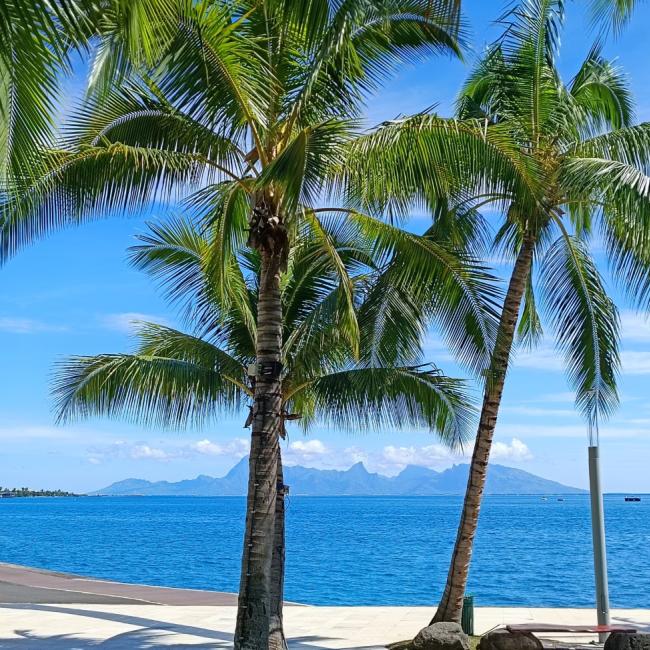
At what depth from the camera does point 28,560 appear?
59.5 m

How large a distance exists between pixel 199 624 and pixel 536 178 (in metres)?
9.15

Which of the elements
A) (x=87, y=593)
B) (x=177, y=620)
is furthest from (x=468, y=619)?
(x=87, y=593)

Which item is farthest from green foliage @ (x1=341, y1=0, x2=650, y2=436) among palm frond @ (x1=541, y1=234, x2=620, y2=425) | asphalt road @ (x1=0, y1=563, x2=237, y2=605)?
asphalt road @ (x1=0, y1=563, x2=237, y2=605)

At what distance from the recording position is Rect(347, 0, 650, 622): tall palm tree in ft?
32.1

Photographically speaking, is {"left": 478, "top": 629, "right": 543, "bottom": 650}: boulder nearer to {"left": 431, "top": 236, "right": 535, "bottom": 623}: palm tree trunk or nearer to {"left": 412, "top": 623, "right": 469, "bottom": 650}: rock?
{"left": 412, "top": 623, "right": 469, "bottom": 650}: rock

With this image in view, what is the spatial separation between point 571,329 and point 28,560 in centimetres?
5408

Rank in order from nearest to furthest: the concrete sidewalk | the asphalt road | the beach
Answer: the concrete sidewalk
the beach
the asphalt road

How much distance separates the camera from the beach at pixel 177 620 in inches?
508

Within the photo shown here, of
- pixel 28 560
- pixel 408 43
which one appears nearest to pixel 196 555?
pixel 28 560

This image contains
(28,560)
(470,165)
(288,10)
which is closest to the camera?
(288,10)

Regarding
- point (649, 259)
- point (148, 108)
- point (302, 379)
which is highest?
point (148, 108)

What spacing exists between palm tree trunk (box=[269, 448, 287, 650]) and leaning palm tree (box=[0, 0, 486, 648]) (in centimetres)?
191

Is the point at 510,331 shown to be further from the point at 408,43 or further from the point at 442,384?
the point at 408,43

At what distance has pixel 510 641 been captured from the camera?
1117 centimetres
